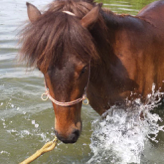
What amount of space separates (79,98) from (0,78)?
11.7 feet

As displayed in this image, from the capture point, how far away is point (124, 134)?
3180 millimetres

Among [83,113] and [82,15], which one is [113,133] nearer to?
[83,113]

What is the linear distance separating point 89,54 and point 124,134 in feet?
5.11

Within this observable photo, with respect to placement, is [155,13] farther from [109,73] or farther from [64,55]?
[64,55]

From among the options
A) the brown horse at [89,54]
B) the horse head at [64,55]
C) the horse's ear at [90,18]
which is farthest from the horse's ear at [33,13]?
the horse's ear at [90,18]

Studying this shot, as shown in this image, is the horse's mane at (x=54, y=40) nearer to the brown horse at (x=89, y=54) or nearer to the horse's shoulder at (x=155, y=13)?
the brown horse at (x=89, y=54)

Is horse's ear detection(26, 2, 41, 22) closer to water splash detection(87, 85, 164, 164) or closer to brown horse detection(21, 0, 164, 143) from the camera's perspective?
brown horse detection(21, 0, 164, 143)

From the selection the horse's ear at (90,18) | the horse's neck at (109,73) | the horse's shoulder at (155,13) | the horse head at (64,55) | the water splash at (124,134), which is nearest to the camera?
the horse head at (64,55)

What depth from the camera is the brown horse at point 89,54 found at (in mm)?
1910

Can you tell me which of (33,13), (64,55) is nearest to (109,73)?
(64,55)

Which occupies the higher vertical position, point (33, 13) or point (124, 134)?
point (33, 13)

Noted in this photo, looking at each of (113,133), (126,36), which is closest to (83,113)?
(113,133)

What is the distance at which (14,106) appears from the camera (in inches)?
169

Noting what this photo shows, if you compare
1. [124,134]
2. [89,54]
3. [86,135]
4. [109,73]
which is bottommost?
[86,135]
